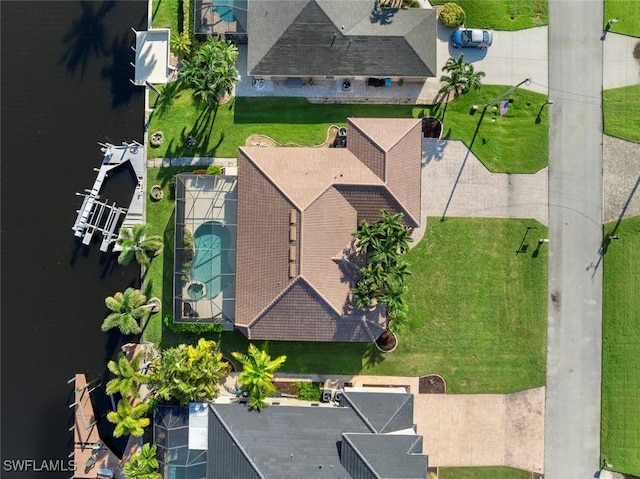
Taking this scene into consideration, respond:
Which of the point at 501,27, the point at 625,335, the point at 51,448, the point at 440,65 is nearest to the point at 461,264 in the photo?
the point at 625,335

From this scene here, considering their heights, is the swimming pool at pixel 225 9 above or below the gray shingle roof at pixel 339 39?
above

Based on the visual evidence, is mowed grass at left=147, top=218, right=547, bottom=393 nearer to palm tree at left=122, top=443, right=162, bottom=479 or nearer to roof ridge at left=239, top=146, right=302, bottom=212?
palm tree at left=122, top=443, right=162, bottom=479

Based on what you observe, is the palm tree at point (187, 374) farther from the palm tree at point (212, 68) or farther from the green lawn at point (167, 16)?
the green lawn at point (167, 16)

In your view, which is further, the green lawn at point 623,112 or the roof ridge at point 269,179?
the green lawn at point 623,112

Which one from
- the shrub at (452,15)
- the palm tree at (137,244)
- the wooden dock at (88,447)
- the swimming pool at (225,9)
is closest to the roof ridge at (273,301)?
the palm tree at (137,244)

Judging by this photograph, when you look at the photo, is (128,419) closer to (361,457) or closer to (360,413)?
(360,413)

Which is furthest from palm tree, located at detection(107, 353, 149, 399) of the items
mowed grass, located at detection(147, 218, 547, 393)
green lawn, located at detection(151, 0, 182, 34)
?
green lawn, located at detection(151, 0, 182, 34)

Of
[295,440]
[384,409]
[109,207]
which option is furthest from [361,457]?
[109,207]
